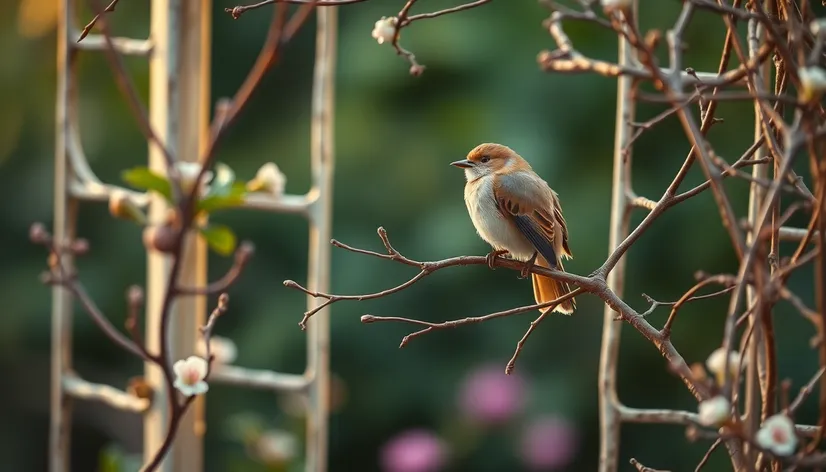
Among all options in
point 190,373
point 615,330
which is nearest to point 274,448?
point 615,330

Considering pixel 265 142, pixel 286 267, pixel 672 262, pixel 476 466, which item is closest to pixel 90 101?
pixel 265 142

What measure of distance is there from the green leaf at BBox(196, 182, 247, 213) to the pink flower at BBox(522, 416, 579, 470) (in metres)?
1.82

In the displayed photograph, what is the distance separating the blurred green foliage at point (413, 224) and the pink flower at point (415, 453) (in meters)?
0.14

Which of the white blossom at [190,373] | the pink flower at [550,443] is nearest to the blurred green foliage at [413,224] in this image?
the pink flower at [550,443]

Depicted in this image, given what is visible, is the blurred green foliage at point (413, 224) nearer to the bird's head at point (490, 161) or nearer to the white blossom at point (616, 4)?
the bird's head at point (490, 161)

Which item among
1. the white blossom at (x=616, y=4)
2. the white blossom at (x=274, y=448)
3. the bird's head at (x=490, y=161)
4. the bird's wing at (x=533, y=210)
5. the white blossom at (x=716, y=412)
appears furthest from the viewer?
the white blossom at (x=274, y=448)

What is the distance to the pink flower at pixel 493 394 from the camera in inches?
136

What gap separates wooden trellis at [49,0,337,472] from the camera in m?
2.33

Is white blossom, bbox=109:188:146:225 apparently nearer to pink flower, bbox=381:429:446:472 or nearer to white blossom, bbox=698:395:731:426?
white blossom, bbox=698:395:731:426

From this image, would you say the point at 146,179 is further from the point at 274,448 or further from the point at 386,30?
the point at 274,448

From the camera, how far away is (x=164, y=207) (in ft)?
7.72

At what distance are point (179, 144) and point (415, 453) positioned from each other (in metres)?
1.45

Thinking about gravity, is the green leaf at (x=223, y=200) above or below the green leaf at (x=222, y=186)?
below

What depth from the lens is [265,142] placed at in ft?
12.8
